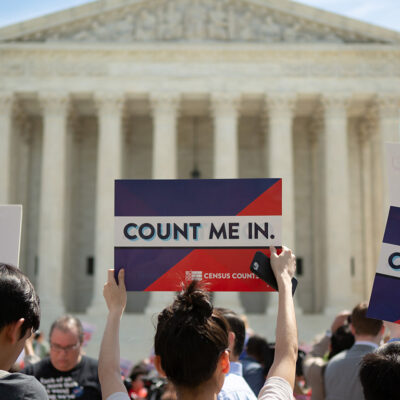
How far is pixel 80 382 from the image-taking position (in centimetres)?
886

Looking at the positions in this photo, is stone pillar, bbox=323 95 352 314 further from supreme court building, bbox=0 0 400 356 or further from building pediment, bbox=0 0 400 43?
building pediment, bbox=0 0 400 43

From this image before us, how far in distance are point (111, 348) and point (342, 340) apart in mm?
6146

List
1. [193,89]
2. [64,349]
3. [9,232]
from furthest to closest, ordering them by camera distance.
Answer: [193,89], [64,349], [9,232]

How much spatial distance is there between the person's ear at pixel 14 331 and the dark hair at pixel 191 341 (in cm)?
97

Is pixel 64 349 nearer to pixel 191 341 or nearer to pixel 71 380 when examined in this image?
pixel 71 380

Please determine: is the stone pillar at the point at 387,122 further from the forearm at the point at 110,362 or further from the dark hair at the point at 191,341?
the dark hair at the point at 191,341

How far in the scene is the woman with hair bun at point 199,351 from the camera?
4348mm

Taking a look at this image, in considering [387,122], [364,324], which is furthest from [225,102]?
[364,324]

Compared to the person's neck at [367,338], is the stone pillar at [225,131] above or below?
above

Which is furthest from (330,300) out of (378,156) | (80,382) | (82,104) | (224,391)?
(224,391)

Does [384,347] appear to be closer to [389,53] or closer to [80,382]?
[80,382]

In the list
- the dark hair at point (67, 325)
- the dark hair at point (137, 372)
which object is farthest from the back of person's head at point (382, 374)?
the dark hair at point (137, 372)

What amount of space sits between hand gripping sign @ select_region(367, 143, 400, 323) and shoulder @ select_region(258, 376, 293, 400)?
7.18 ft

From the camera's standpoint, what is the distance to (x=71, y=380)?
29.2 ft
